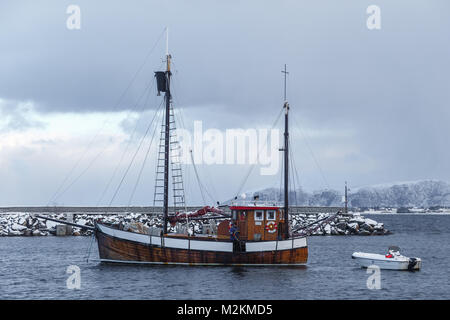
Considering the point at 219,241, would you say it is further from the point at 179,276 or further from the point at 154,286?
the point at 154,286

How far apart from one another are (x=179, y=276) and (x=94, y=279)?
5676 millimetres

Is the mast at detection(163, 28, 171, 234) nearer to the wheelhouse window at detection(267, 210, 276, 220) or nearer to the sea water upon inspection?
the sea water

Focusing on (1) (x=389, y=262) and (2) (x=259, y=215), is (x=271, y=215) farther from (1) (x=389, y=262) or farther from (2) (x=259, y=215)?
(1) (x=389, y=262)

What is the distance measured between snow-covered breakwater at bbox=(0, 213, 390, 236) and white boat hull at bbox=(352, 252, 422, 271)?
133 feet

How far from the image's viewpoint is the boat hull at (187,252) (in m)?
44.2

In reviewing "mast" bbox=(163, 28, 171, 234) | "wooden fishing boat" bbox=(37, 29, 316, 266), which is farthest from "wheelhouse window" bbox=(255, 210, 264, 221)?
"mast" bbox=(163, 28, 171, 234)

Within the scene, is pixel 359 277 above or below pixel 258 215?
below

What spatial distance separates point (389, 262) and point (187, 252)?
1582 cm

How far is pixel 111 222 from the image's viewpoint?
8762cm

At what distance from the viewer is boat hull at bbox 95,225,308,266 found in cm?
4425

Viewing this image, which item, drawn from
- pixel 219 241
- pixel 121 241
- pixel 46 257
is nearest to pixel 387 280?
pixel 219 241

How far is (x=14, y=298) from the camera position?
34.0 metres

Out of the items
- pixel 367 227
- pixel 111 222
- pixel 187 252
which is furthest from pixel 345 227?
pixel 187 252

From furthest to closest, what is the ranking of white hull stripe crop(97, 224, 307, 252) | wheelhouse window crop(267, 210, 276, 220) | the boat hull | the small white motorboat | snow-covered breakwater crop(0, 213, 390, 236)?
snow-covered breakwater crop(0, 213, 390, 236), the small white motorboat, wheelhouse window crop(267, 210, 276, 220), the boat hull, white hull stripe crop(97, 224, 307, 252)
